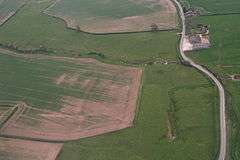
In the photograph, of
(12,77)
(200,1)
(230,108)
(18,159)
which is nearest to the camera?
(18,159)

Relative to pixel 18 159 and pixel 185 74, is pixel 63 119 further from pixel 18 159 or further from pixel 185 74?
pixel 185 74

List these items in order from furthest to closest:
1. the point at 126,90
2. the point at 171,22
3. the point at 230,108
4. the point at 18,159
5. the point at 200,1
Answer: the point at 200,1 → the point at 171,22 → the point at 126,90 → the point at 230,108 → the point at 18,159

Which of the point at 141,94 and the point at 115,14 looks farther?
the point at 115,14

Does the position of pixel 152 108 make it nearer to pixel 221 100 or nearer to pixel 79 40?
pixel 221 100

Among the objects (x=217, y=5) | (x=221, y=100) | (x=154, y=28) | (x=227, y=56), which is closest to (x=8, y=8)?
(x=154, y=28)

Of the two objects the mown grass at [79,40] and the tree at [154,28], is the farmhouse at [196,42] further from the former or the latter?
the tree at [154,28]

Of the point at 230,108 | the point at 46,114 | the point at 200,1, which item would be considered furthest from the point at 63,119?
the point at 200,1
